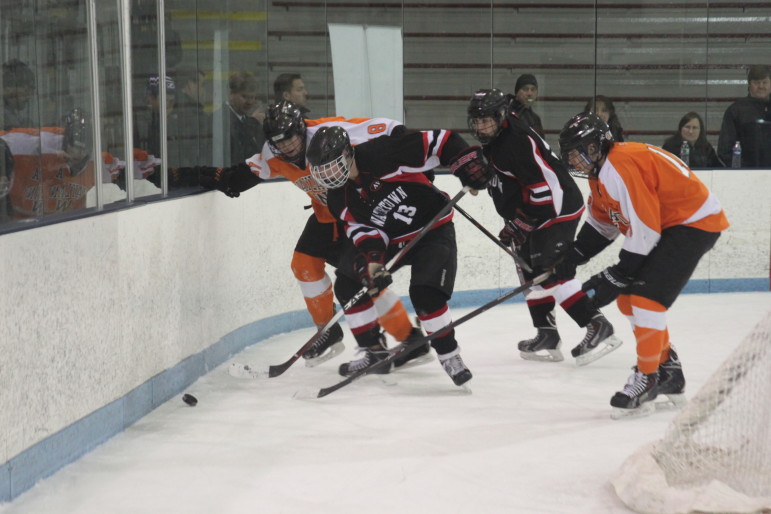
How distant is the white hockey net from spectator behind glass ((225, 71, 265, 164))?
8.70ft

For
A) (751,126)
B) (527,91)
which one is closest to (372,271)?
(527,91)

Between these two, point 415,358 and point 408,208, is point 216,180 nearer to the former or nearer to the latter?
point 408,208

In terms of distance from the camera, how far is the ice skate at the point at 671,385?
3.09m

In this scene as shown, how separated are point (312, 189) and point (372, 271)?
54 cm

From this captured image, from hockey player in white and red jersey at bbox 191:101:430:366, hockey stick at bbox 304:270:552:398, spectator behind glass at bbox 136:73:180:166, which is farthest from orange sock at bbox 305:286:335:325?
spectator behind glass at bbox 136:73:180:166

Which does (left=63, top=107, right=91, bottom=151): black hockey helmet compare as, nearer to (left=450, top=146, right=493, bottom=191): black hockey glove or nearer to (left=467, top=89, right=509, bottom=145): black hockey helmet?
(left=450, top=146, right=493, bottom=191): black hockey glove

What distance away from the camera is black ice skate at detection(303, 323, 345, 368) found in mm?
3799

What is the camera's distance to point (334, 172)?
3064 millimetres

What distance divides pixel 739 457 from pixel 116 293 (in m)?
1.75

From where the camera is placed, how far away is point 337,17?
18.8ft

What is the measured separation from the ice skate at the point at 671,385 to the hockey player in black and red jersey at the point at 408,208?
642mm

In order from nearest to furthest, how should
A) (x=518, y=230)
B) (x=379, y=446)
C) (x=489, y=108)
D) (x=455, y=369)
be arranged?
(x=379, y=446) < (x=455, y=369) < (x=489, y=108) < (x=518, y=230)

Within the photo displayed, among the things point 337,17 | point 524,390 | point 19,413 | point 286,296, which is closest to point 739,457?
point 524,390

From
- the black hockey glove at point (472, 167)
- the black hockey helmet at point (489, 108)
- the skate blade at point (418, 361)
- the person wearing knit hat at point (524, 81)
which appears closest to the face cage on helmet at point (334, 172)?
the black hockey glove at point (472, 167)
